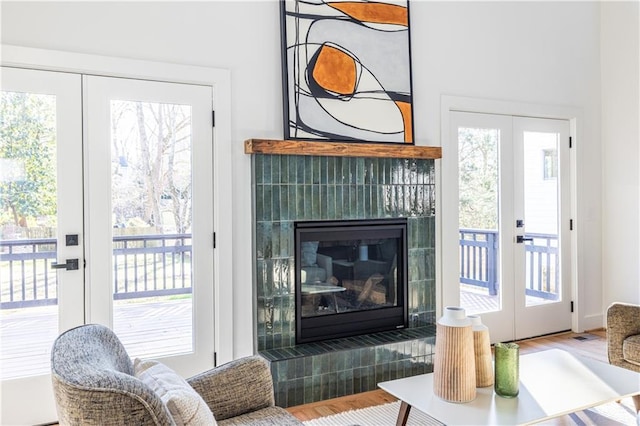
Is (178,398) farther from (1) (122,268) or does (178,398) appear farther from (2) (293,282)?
(2) (293,282)

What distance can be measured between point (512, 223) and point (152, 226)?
2.96 m

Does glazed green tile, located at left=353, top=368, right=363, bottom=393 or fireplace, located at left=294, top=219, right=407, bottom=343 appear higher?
fireplace, located at left=294, top=219, right=407, bottom=343

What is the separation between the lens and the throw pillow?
53.4 inches

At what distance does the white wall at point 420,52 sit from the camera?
2911 millimetres

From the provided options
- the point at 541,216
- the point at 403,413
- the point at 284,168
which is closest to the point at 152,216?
the point at 284,168

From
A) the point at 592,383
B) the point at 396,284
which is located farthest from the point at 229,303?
the point at 592,383

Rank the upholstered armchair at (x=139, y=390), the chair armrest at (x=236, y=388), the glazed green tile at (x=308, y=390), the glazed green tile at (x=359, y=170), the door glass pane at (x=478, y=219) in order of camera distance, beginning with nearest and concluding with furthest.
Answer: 1. the upholstered armchair at (x=139, y=390)
2. the chair armrest at (x=236, y=388)
3. the glazed green tile at (x=308, y=390)
4. the glazed green tile at (x=359, y=170)
5. the door glass pane at (x=478, y=219)

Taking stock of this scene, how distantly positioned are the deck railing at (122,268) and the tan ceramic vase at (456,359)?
1.72m

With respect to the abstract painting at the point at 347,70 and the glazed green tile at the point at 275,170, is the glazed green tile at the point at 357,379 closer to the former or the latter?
the glazed green tile at the point at 275,170

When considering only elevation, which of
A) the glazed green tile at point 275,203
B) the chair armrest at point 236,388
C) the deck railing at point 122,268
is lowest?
the chair armrest at point 236,388

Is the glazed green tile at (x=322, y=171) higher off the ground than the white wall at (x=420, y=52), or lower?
lower

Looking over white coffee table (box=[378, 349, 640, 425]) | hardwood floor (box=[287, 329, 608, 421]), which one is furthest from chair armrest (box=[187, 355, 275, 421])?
hardwood floor (box=[287, 329, 608, 421])

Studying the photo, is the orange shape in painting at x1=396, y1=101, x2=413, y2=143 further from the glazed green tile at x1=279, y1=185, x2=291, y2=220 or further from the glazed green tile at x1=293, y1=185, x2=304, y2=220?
the glazed green tile at x1=279, y1=185, x2=291, y2=220

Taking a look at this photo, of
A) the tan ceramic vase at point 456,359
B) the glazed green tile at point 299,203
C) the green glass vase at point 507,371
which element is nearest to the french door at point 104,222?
the glazed green tile at point 299,203
